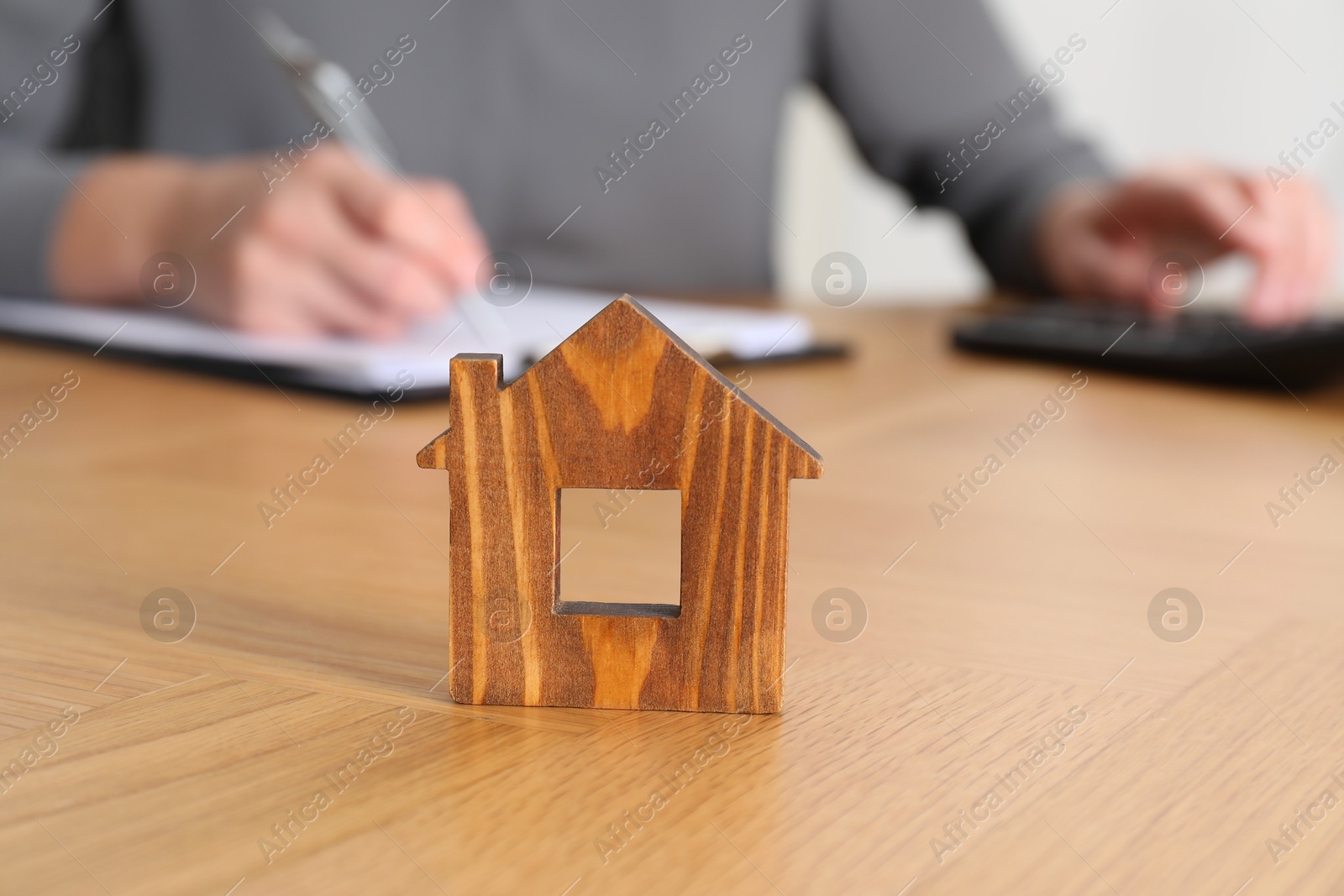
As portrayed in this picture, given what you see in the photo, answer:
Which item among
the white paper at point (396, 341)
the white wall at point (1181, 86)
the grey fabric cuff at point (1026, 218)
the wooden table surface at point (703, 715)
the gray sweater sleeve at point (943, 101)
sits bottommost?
the wooden table surface at point (703, 715)

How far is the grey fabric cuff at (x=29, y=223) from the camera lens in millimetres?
1143

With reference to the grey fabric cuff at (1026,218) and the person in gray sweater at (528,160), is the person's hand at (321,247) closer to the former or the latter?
the person in gray sweater at (528,160)

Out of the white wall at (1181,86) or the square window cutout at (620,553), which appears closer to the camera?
the square window cutout at (620,553)

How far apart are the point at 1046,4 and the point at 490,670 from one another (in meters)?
3.69

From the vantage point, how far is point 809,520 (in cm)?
58

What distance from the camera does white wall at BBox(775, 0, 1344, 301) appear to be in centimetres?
296

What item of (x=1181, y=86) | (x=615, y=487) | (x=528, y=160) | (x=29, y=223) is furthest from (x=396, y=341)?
(x=1181, y=86)

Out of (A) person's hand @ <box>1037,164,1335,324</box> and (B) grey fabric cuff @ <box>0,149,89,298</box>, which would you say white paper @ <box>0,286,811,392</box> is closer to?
(B) grey fabric cuff @ <box>0,149,89,298</box>

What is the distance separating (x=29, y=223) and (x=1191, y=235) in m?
1.31

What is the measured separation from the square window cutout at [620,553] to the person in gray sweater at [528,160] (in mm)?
437

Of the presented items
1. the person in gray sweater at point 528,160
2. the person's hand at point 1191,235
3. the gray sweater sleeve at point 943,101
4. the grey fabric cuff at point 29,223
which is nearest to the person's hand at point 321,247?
the person in gray sweater at point 528,160

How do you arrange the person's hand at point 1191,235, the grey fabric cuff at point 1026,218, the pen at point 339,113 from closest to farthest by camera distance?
the pen at point 339,113
the person's hand at point 1191,235
the grey fabric cuff at point 1026,218

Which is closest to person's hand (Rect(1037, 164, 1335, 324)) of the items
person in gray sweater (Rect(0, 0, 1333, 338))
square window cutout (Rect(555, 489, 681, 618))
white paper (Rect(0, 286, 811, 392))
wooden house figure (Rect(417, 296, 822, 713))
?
person in gray sweater (Rect(0, 0, 1333, 338))

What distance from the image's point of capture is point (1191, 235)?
1438mm
